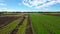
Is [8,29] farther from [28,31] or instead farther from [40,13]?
[40,13]

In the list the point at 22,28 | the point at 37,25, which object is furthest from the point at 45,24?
the point at 22,28

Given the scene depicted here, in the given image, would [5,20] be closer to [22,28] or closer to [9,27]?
[9,27]

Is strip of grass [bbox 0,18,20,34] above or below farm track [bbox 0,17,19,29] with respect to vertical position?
below

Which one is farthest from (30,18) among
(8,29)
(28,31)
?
(8,29)

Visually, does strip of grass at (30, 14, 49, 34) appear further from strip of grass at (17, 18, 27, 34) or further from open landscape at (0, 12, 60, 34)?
strip of grass at (17, 18, 27, 34)

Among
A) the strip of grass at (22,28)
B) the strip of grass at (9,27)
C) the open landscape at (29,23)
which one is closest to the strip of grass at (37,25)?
the open landscape at (29,23)

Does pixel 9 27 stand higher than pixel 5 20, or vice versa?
pixel 5 20

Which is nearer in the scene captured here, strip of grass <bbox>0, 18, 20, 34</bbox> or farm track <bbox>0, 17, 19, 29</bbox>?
strip of grass <bbox>0, 18, 20, 34</bbox>

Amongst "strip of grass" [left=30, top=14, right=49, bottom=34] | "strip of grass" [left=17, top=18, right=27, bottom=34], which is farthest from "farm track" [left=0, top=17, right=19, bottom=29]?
"strip of grass" [left=30, top=14, right=49, bottom=34]
